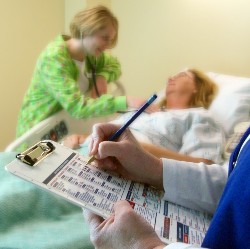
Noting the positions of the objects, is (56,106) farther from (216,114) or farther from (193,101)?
(216,114)

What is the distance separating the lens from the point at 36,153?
0.67 metres

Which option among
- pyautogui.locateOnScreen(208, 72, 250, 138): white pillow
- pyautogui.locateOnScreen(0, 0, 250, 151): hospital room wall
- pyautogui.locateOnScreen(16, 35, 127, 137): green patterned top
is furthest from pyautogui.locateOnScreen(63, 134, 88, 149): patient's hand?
pyautogui.locateOnScreen(0, 0, 250, 151): hospital room wall

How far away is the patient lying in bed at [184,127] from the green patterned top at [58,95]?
136 mm

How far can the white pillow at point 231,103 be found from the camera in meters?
1.60

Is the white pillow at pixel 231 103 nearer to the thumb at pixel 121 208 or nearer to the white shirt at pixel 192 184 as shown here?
the white shirt at pixel 192 184

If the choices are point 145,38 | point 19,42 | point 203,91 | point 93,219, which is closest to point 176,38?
point 145,38

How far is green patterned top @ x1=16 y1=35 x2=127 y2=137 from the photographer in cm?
155

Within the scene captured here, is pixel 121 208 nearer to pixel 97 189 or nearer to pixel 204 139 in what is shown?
pixel 97 189

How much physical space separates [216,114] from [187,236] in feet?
3.85

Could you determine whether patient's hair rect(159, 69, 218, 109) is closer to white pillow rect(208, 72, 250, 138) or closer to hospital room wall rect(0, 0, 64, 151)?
white pillow rect(208, 72, 250, 138)

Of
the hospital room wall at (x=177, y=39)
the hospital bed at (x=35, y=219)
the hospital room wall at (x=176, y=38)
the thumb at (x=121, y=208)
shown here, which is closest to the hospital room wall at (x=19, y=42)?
the hospital room wall at (x=176, y=38)

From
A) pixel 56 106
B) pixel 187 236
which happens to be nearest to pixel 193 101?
pixel 56 106

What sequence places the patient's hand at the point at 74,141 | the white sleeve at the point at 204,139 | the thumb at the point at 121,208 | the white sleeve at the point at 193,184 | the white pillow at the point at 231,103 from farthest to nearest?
1. the white pillow at the point at 231,103
2. the patient's hand at the point at 74,141
3. the white sleeve at the point at 204,139
4. the white sleeve at the point at 193,184
5. the thumb at the point at 121,208

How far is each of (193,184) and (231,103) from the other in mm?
985
